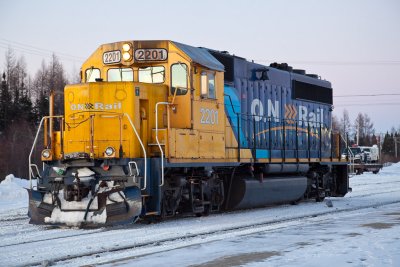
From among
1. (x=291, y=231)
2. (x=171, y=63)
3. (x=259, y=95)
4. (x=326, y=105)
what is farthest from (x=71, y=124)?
(x=326, y=105)

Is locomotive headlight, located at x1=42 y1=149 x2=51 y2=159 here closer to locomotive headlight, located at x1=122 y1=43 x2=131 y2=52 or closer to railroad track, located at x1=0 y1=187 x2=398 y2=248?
railroad track, located at x1=0 y1=187 x2=398 y2=248

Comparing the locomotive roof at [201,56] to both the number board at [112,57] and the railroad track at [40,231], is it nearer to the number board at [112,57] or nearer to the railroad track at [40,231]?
the number board at [112,57]

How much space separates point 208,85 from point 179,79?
2.89ft

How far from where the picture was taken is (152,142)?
40.4ft

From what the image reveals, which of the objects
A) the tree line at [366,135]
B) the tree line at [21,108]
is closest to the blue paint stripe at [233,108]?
the tree line at [21,108]

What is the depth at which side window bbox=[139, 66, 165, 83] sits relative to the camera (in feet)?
41.9

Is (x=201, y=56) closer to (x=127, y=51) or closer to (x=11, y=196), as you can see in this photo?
(x=127, y=51)

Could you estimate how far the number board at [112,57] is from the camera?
12.8 metres

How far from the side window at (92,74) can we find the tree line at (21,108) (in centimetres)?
2976

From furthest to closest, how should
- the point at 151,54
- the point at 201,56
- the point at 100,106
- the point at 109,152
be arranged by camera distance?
the point at 201,56
the point at 151,54
the point at 100,106
the point at 109,152

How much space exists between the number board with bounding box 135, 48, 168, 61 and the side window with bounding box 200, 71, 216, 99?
3.26 feet

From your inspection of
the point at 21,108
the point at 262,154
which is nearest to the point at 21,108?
the point at 21,108

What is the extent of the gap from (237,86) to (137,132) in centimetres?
434

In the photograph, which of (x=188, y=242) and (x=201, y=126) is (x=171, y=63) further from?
(x=188, y=242)
